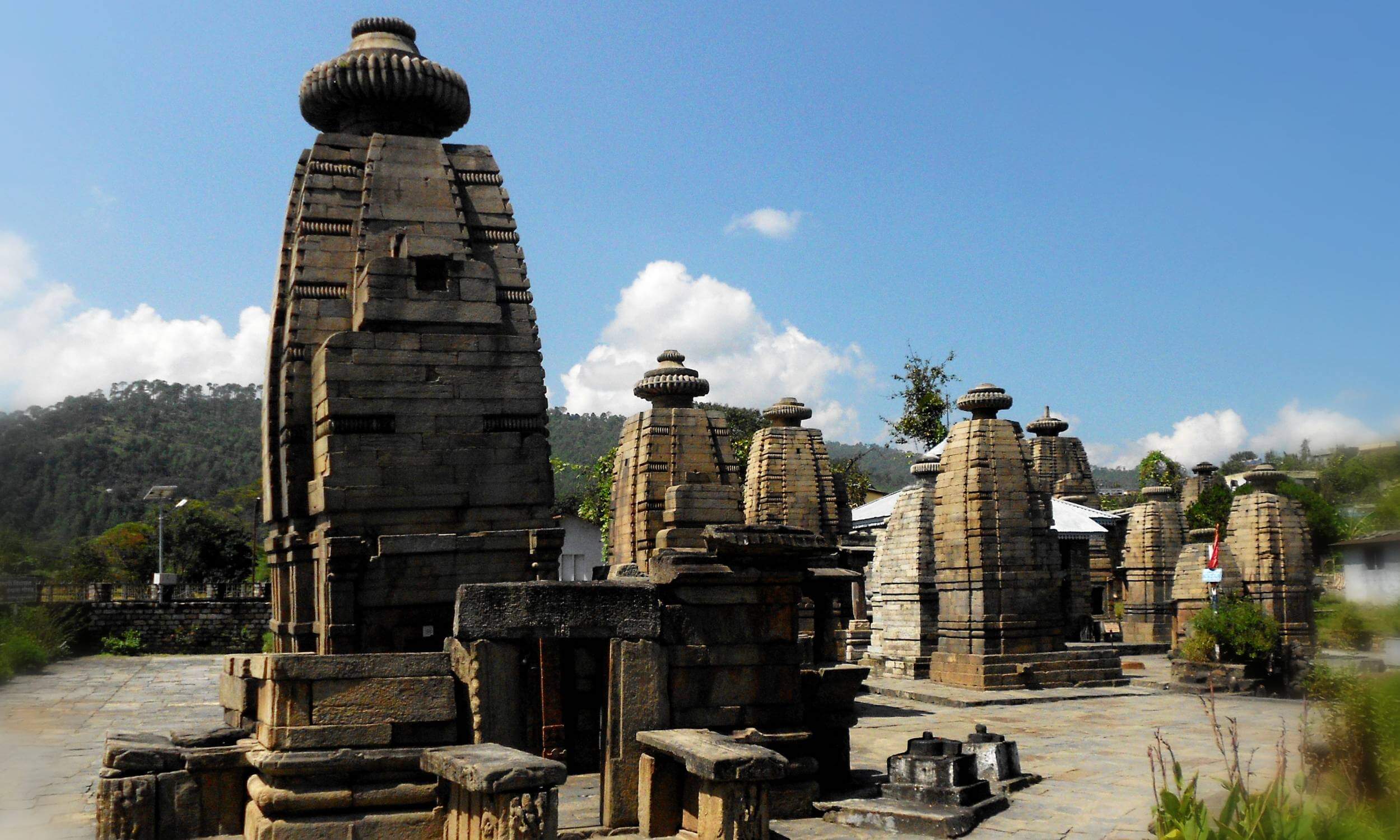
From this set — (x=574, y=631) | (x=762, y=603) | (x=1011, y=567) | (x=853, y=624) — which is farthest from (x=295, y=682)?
(x=853, y=624)

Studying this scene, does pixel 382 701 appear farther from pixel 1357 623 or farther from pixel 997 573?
pixel 997 573

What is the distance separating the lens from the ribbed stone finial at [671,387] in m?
19.5

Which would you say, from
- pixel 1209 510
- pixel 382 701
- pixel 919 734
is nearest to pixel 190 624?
pixel 919 734

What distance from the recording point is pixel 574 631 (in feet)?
27.2

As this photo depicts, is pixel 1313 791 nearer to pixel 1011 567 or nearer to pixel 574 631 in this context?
pixel 574 631

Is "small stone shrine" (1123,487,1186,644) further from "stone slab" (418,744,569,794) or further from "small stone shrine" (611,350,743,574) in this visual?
"stone slab" (418,744,569,794)

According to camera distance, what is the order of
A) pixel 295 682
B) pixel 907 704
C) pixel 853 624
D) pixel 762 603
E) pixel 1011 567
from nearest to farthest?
pixel 295 682 → pixel 762 603 → pixel 907 704 → pixel 1011 567 → pixel 853 624

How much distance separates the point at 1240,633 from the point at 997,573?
3969 mm

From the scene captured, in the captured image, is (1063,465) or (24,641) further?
(1063,465)

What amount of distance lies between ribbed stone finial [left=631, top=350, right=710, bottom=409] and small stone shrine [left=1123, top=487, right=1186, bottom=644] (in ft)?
54.2

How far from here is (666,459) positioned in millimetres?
19234

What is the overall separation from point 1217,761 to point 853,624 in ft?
51.3

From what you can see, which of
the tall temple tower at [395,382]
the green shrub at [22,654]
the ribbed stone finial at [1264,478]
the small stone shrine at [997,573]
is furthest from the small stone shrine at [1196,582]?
the green shrub at [22,654]

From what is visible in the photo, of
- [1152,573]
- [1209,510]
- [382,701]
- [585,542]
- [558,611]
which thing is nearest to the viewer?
[382,701]
